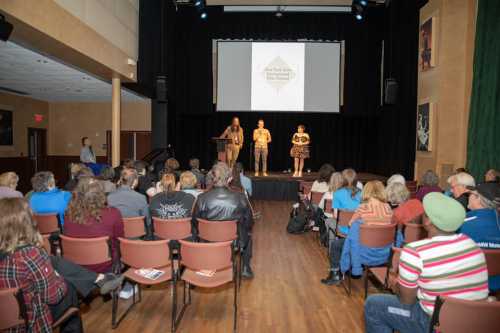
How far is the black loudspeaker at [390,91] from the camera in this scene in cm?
967

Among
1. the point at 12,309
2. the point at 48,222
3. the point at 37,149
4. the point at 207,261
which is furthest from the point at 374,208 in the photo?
the point at 37,149

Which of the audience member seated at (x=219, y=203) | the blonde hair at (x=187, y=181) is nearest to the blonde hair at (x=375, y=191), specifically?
the audience member seated at (x=219, y=203)

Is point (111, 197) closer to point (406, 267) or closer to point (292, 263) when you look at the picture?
point (292, 263)

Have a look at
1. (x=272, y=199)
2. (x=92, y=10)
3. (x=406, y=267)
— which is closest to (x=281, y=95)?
(x=272, y=199)

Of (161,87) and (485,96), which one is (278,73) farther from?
(485,96)

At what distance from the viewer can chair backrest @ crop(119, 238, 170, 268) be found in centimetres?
277

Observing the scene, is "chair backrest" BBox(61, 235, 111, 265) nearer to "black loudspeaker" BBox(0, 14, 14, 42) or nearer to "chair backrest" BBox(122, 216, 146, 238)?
"chair backrest" BBox(122, 216, 146, 238)

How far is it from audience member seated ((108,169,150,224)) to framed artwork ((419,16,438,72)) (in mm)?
8226

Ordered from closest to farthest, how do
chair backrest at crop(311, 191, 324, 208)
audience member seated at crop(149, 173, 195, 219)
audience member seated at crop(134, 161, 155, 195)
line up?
audience member seated at crop(149, 173, 195, 219) < audience member seated at crop(134, 161, 155, 195) < chair backrest at crop(311, 191, 324, 208)

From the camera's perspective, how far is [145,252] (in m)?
2.79

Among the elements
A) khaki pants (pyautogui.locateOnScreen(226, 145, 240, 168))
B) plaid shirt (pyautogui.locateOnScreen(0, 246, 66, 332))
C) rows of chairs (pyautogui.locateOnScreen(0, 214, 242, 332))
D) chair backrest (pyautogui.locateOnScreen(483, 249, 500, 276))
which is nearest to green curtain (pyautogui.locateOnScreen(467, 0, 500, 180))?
chair backrest (pyautogui.locateOnScreen(483, 249, 500, 276))

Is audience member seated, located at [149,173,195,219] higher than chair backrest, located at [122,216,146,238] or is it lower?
higher

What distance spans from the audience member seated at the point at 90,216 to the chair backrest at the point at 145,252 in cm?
16

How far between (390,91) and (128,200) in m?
8.08
